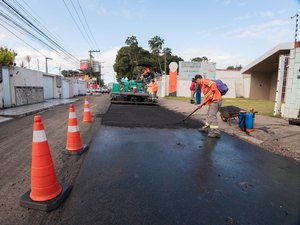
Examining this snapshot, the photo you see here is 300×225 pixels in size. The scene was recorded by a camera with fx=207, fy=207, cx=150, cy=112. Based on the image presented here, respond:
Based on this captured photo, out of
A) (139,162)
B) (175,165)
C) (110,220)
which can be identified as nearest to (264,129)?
(175,165)

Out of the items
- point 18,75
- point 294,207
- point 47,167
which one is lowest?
point 294,207

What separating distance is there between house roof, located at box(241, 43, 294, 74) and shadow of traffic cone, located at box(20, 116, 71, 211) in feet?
55.7

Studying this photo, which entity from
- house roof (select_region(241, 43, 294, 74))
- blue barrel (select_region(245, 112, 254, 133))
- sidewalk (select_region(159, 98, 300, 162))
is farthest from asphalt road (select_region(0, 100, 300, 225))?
house roof (select_region(241, 43, 294, 74))

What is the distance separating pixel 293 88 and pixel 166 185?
833cm

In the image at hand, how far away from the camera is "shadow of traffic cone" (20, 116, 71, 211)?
7.75 ft

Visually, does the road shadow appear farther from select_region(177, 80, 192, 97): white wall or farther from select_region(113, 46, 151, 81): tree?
select_region(113, 46, 151, 81): tree

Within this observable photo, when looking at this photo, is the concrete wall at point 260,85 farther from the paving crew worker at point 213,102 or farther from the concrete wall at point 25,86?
the concrete wall at point 25,86

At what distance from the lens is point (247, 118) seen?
6.54 meters

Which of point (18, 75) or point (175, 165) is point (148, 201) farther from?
point (18, 75)

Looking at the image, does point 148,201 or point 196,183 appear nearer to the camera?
point 148,201

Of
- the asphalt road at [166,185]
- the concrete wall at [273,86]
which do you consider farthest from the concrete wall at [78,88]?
the asphalt road at [166,185]

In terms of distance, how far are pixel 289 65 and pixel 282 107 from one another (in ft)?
6.11

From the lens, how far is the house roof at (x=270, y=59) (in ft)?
51.1

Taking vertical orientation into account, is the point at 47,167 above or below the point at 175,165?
above
